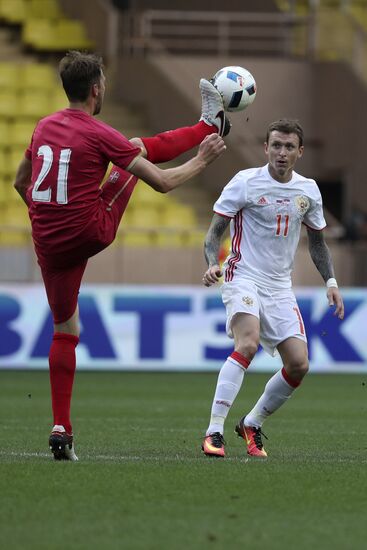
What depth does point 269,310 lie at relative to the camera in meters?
8.31

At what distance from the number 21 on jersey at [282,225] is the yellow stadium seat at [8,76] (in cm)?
1483

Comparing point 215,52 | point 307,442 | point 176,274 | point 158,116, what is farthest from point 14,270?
point 307,442

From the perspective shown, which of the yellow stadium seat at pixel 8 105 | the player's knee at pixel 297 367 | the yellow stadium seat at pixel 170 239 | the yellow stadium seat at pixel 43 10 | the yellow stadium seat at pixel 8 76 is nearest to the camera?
the player's knee at pixel 297 367

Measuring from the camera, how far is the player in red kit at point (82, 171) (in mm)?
7316

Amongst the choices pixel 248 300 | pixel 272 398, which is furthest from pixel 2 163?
pixel 248 300

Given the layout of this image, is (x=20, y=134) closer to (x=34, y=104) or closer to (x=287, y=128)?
(x=34, y=104)

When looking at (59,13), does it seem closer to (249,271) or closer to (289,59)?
(289,59)

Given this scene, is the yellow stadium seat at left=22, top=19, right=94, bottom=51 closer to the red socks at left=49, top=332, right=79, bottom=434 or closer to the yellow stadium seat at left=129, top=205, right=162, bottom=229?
the yellow stadium seat at left=129, top=205, right=162, bottom=229

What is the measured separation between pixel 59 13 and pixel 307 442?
16.2 m

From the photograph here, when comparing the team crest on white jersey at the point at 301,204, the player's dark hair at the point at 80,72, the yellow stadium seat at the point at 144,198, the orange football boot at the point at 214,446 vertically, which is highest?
the player's dark hair at the point at 80,72

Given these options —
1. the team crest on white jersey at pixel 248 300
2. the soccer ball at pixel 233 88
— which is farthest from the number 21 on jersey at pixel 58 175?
the team crest on white jersey at pixel 248 300

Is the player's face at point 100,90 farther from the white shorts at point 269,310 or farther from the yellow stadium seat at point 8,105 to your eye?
the yellow stadium seat at point 8,105

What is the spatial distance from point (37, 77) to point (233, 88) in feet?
50.9

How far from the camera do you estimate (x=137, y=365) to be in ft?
55.7
